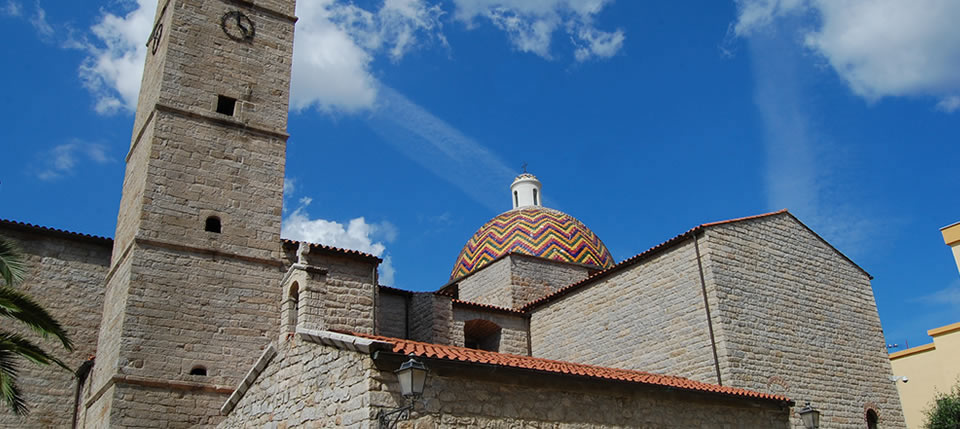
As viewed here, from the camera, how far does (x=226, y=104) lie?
50.3 ft

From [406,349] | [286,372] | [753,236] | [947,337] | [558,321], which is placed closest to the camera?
[406,349]

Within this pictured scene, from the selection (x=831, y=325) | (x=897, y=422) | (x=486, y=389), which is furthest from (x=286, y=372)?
(x=897, y=422)

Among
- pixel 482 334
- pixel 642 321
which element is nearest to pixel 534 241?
pixel 482 334

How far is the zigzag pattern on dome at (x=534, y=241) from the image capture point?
22297 mm

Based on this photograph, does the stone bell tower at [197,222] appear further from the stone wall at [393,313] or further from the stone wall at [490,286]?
the stone wall at [490,286]

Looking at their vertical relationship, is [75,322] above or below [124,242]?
below

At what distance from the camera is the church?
11.4 m

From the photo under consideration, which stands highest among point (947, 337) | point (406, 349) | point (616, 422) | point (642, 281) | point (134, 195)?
point (134, 195)

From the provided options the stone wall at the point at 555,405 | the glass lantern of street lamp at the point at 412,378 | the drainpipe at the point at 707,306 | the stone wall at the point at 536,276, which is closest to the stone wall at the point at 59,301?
the stone wall at the point at 555,405

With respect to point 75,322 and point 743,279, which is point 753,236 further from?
point 75,322

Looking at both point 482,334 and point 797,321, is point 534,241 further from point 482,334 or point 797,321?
point 797,321

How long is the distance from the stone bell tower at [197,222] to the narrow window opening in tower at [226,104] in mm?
22

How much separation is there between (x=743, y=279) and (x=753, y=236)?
3.77ft

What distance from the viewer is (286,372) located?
9352 millimetres
